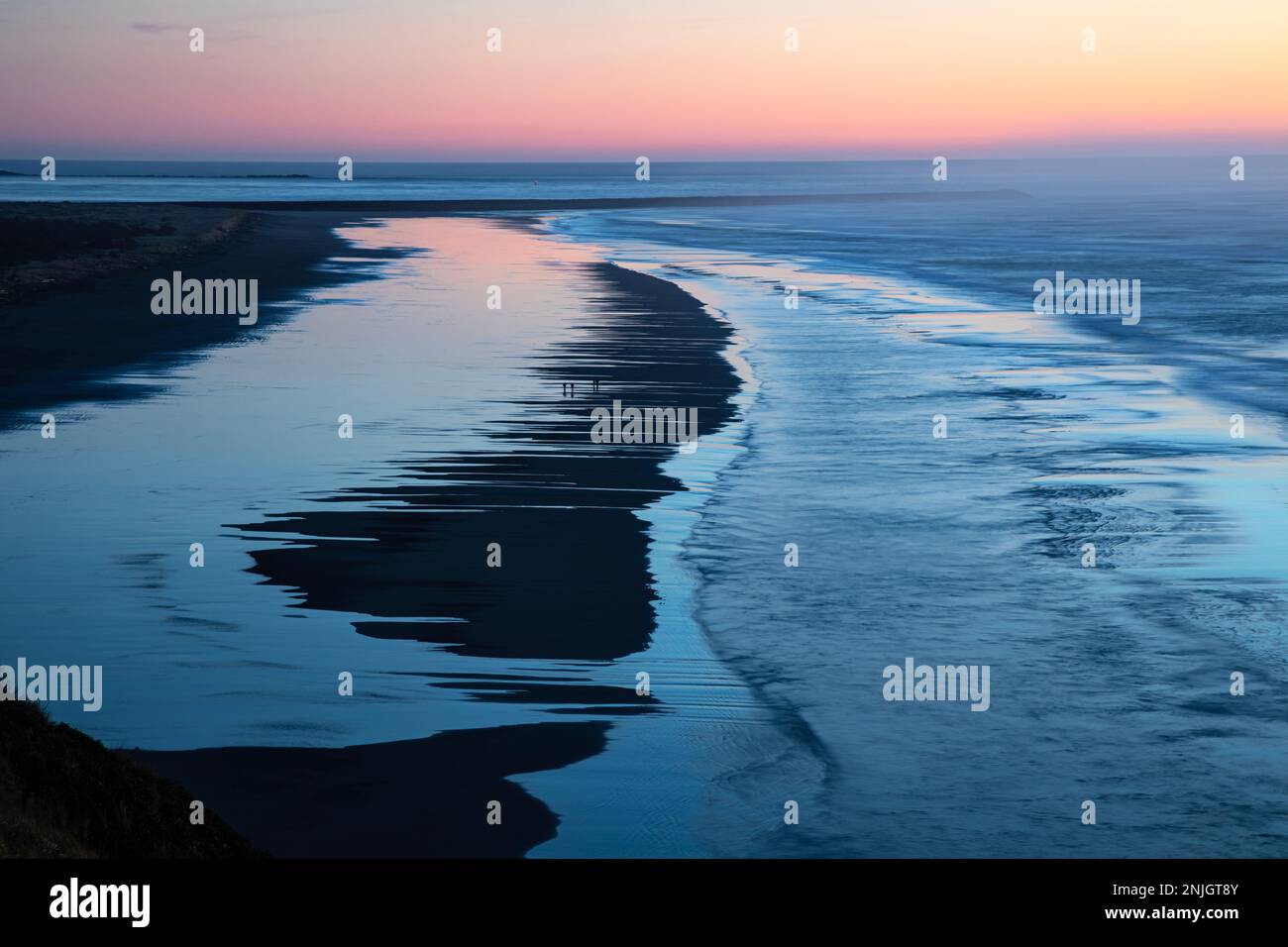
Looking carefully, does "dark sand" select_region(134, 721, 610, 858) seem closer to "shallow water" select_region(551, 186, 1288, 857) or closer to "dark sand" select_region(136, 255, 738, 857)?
"dark sand" select_region(136, 255, 738, 857)

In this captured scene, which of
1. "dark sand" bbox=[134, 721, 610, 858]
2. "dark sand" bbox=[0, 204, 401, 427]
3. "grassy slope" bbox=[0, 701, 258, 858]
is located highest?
"dark sand" bbox=[0, 204, 401, 427]

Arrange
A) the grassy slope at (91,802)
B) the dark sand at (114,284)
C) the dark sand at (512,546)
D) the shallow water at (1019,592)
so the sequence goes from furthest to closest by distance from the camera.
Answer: the dark sand at (114,284) → the dark sand at (512,546) → the shallow water at (1019,592) → the grassy slope at (91,802)

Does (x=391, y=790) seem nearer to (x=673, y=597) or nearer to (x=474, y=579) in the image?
(x=673, y=597)

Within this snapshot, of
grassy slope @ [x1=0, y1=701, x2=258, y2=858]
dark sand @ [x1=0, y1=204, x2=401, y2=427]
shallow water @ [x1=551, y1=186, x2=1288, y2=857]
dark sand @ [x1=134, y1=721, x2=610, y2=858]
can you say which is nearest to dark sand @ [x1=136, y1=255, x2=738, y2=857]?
dark sand @ [x1=134, y1=721, x2=610, y2=858]

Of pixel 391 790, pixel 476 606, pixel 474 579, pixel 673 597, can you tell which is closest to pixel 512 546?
pixel 474 579

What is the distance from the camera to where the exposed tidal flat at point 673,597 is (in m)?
7.76

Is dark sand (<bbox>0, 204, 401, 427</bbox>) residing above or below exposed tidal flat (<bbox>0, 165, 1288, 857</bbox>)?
above

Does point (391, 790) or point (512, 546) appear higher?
point (512, 546)

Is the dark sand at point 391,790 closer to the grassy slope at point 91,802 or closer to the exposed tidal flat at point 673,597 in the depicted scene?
the exposed tidal flat at point 673,597

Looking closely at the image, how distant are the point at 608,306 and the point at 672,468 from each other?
17.5m

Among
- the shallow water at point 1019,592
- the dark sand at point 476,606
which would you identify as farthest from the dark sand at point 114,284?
the shallow water at point 1019,592

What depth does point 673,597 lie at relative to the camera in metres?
11.3

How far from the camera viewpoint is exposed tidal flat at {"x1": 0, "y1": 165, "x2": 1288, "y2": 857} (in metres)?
7.76

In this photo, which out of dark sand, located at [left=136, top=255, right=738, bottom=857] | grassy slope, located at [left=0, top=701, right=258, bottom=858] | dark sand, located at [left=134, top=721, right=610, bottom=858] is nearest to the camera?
grassy slope, located at [left=0, top=701, right=258, bottom=858]
